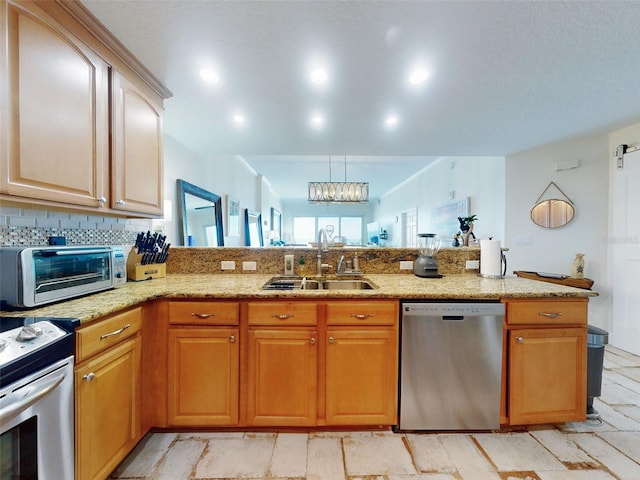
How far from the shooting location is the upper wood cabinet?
1084mm

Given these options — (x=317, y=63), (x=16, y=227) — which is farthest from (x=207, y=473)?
(x=317, y=63)

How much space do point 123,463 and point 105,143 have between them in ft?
5.57

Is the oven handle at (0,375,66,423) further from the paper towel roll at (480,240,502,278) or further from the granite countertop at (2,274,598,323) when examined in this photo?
the paper towel roll at (480,240,502,278)

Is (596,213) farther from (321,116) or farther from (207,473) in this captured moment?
(207,473)

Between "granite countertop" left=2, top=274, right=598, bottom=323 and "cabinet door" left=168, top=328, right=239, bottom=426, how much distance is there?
239 millimetres

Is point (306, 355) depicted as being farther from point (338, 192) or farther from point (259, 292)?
point (338, 192)

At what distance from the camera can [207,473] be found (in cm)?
Result: 136

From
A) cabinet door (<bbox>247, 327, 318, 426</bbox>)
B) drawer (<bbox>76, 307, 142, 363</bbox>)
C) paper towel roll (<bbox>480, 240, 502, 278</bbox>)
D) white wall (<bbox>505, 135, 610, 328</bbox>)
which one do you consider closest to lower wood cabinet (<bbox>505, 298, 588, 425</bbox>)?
paper towel roll (<bbox>480, 240, 502, 278</bbox>)

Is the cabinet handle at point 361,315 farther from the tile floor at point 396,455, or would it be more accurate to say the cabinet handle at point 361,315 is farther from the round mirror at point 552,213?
the round mirror at point 552,213

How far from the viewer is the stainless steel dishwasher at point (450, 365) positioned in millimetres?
1566

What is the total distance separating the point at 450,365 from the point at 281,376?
3.21 feet

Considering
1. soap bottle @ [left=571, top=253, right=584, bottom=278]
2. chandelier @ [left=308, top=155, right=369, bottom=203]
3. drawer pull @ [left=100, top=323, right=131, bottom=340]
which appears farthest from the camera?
chandelier @ [left=308, top=155, right=369, bottom=203]

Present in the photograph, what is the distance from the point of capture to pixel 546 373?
1.60 metres

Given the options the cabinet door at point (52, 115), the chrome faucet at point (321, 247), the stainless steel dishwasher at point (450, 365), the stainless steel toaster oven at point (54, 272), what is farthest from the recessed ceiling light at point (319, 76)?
the stainless steel toaster oven at point (54, 272)
